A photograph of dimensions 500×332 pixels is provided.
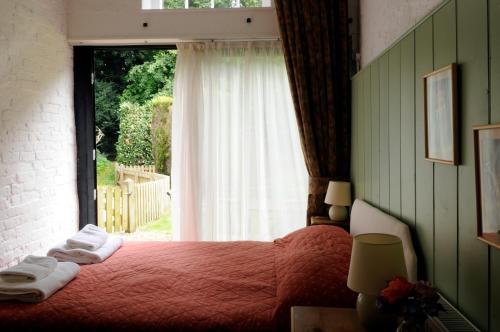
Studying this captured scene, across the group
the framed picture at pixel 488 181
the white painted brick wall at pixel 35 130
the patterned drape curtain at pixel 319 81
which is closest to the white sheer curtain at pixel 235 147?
the patterned drape curtain at pixel 319 81

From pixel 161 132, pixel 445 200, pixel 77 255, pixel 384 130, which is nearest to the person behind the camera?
pixel 445 200

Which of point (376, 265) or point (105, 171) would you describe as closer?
point (376, 265)

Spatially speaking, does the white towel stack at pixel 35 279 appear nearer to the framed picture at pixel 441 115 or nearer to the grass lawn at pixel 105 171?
the framed picture at pixel 441 115

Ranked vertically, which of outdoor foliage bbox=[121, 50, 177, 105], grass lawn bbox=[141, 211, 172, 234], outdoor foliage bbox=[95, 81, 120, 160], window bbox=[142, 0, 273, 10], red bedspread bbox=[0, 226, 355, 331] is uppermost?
window bbox=[142, 0, 273, 10]

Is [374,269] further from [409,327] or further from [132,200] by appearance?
[132,200]

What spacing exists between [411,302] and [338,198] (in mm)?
2312

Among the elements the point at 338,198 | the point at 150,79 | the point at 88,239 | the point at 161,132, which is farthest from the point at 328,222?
the point at 150,79

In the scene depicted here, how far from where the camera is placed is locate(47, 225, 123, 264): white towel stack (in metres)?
2.75

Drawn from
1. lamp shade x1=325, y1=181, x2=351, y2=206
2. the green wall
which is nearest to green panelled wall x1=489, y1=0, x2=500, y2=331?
the green wall

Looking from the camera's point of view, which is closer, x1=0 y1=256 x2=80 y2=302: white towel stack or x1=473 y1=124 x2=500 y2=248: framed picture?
x1=473 y1=124 x2=500 y2=248: framed picture

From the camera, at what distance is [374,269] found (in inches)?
55.6

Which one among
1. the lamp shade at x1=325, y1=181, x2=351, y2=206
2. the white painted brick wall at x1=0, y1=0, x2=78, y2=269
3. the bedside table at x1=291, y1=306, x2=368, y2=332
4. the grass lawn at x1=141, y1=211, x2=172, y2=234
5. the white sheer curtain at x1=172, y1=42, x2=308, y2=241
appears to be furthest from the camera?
the grass lawn at x1=141, y1=211, x2=172, y2=234

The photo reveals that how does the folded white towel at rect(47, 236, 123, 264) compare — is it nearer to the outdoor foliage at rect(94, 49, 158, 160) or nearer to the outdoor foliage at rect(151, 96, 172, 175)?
the outdoor foliage at rect(151, 96, 172, 175)

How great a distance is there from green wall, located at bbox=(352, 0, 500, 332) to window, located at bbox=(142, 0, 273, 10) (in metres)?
2.11
